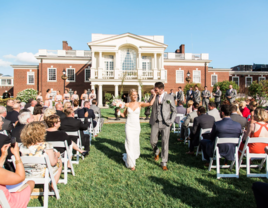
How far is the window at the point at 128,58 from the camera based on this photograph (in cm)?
2792

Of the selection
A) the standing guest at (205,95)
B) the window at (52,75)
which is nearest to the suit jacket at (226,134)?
the standing guest at (205,95)

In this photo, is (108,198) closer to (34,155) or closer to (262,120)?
(34,155)

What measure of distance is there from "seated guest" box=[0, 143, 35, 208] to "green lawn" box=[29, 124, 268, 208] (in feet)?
2.89

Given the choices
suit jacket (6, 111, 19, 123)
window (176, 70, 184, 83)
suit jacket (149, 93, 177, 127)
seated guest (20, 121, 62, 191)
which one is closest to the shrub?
suit jacket (6, 111, 19, 123)

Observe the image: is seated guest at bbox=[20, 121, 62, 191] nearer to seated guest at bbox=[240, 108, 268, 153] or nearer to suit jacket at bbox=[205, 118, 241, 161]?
suit jacket at bbox=[205, 118, 241, 161]

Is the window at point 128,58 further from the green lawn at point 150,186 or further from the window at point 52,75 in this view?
the green lawn at point 150,186

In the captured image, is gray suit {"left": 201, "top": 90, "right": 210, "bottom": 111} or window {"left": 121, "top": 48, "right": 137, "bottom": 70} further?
window {"left": 121, "top": 48, "right": 137, "bottom": 70}

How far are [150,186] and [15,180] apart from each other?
252 centimetres

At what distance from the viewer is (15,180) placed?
7.11 feet

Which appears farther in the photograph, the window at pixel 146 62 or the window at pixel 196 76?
the window at pixel 196 76

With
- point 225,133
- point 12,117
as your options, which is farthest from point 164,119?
point 12,117

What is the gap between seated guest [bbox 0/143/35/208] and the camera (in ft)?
6.88

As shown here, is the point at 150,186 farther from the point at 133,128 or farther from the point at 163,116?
the point at 163,116

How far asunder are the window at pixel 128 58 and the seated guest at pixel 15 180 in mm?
26103
